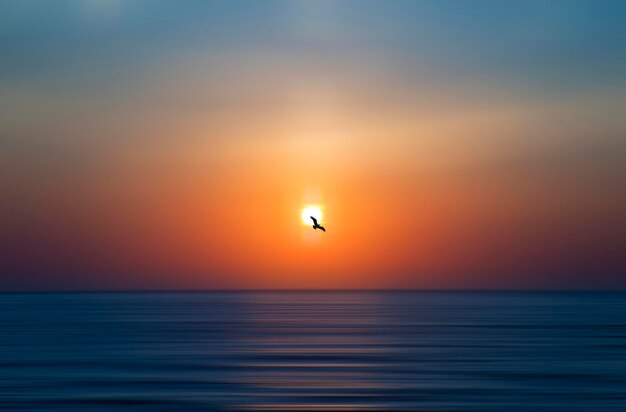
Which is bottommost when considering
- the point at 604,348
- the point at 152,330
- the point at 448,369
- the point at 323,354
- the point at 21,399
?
the point at 21,399

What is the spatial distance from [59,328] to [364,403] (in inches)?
1513

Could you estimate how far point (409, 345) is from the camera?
142 ft

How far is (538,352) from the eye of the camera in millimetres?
39438

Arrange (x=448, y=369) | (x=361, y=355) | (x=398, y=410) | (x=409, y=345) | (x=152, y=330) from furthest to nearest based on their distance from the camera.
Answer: (x=152, y=330) < (x=409, y=345) < (x=361, y=355) < (x=448, y=369) < (x=398, y=410)

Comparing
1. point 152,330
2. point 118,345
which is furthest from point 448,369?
point 152,330

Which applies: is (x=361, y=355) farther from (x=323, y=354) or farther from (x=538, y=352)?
(x=538, y=352)

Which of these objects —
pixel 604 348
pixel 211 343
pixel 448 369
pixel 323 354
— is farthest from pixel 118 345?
pixel 604 348

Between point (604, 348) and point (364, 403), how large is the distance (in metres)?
19.5

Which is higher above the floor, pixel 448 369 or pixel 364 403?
pixel 448 369

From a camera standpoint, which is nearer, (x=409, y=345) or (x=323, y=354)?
(x=323, y=354)

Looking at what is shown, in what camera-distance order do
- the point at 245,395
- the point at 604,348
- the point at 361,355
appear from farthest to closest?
the point at 604,348, the point at 361,355, the point at 245,395

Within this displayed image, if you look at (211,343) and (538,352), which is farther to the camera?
(211,343)

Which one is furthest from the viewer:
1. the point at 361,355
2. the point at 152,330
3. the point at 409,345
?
the point at 152,330

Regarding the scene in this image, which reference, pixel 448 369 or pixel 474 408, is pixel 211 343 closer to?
pixel 448 369
